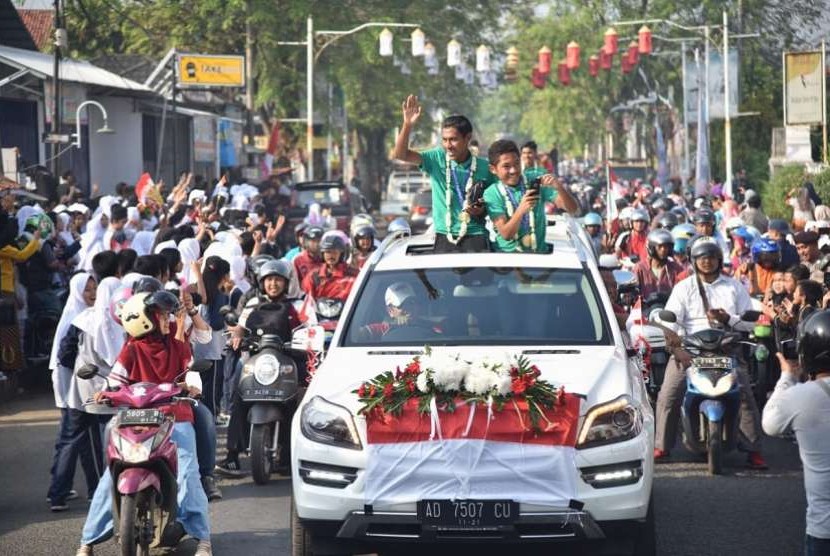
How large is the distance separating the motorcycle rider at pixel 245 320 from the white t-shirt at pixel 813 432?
238 inches

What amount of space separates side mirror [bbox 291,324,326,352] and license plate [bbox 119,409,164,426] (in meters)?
1.50

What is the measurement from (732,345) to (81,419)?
186 inches

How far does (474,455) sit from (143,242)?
11.5m

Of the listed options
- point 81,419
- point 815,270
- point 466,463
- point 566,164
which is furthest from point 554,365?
point 566,164

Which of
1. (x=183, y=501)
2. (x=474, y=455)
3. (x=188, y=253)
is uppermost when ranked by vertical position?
(x=188, y=253)

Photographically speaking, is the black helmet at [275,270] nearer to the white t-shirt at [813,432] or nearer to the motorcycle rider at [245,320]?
the motorcycle rider at [245,320]

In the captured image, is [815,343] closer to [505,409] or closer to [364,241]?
[505,409]

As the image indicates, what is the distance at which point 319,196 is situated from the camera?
37.3 meters

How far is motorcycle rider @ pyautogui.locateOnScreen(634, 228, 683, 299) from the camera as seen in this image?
1496 cm

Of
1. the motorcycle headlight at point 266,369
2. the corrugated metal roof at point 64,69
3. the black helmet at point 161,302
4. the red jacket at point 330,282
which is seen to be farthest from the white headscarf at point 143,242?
the corrugated metal roof at point 64,69

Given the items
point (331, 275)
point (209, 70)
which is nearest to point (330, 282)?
point (331, 275)

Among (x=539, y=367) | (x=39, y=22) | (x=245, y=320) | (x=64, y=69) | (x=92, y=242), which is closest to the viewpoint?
(x=539, y=367)

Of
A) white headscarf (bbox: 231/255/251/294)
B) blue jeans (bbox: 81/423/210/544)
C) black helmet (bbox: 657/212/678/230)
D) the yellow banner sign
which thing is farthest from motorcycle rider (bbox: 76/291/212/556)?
the yellow banner sign

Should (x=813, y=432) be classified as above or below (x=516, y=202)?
below
